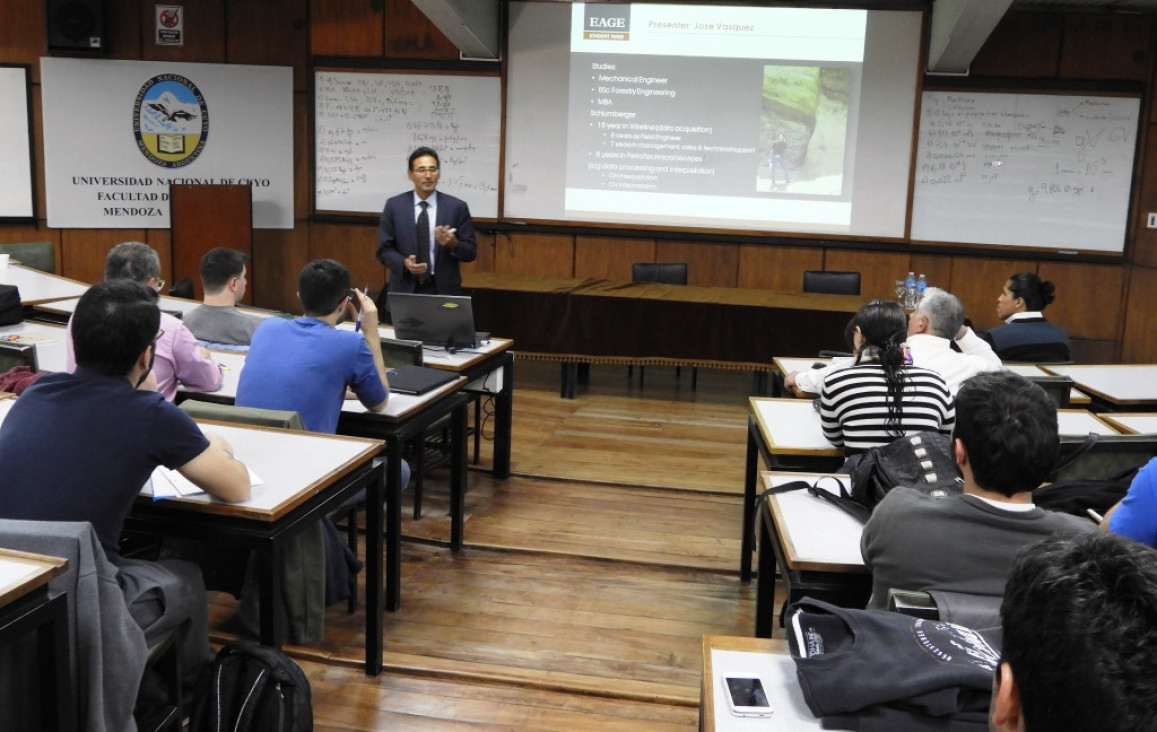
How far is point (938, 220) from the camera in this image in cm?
757

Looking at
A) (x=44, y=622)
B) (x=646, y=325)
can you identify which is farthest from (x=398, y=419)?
(x=646, y=325)

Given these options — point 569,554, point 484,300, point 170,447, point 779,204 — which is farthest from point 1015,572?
point 779,204

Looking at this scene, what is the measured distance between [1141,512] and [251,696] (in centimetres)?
190

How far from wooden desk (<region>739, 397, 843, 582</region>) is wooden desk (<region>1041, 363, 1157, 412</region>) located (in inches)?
53.6

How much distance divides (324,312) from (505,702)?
4.38ft

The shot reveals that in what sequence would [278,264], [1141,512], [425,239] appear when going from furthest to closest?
[278,264]
[425,239]
[1141,512]

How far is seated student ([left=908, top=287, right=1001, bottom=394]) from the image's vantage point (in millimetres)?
3568

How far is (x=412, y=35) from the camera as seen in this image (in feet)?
26.1

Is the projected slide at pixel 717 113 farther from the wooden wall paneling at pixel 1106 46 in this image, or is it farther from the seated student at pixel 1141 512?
the seated student at pixel 1141 512

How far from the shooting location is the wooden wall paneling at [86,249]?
818 centimetres

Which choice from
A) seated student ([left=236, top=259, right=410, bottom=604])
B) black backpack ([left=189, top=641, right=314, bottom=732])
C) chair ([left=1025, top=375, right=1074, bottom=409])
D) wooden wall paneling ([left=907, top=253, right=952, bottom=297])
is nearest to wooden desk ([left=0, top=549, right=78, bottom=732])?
black backpack ([left=189, top=641, right=314, bottom=732])

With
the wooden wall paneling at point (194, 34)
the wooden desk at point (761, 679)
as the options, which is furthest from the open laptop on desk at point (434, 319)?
the wooden wall paneling at point (194, 34)

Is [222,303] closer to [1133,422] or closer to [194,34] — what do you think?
[1133,422]

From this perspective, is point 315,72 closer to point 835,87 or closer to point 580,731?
→ point 835,87
